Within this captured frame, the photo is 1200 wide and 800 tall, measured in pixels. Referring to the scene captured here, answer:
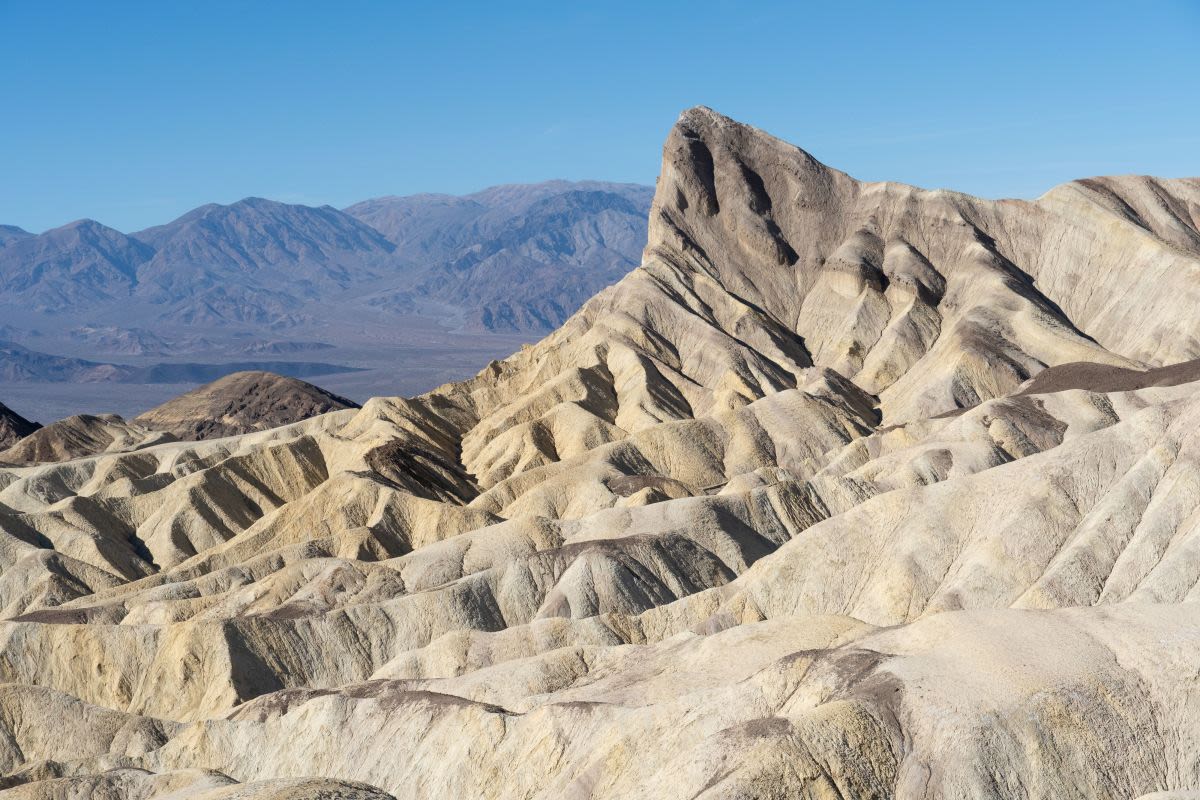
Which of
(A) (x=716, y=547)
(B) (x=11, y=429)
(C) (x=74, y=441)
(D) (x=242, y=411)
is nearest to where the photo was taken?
(A) (x=716, y=547)

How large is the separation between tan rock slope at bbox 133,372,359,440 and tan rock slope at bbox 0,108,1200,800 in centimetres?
5125

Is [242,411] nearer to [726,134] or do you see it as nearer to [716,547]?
[726,134]

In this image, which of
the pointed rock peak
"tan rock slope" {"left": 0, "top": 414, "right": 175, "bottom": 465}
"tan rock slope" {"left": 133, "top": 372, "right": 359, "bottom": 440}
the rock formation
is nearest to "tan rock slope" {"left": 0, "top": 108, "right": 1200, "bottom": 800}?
the pointed rock peak

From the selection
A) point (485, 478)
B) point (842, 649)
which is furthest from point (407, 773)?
point (485, 478)

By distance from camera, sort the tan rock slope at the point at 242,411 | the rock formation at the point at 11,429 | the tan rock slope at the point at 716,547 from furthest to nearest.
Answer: the tan rock slope at the point at 242,411 < the rock formation at the point at 11,429 < the tan rock slope at the point at 716,547

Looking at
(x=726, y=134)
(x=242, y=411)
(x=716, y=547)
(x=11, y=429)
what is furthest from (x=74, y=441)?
(x=716, y=547)

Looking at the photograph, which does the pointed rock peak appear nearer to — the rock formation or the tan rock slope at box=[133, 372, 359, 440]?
the tan rock slope at box=[133, 372, 359, 440]

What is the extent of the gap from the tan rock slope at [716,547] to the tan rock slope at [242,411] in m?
51.2

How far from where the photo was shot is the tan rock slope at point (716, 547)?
43688 mm

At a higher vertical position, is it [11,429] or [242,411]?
[242,411]

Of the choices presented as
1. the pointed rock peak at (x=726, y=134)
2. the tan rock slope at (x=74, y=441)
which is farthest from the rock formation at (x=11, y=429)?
the pointed rock peak at (x=726, y=134)

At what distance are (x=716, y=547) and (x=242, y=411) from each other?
125 meters

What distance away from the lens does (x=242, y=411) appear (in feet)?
638

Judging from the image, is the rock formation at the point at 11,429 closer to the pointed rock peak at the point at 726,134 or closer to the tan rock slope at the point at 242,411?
the tan rock slope at the point at 242,411
